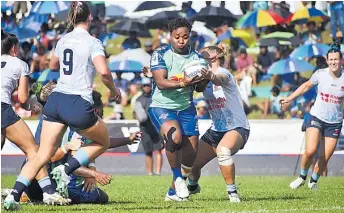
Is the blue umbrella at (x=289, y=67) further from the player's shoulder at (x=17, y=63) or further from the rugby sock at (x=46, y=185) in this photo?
the rugby sock at (x=46, y=185)

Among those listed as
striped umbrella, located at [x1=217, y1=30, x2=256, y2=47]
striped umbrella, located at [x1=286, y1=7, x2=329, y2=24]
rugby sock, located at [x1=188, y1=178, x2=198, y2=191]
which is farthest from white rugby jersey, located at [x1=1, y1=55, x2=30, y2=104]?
striped umbrella, located at [x1=217, y1=30, x2=256, y2=47]

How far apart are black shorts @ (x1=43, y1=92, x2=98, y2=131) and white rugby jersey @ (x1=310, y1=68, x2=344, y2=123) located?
5652mm

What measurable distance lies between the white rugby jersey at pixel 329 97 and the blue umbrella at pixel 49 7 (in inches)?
538

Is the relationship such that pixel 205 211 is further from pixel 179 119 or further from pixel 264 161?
pixel 264 161

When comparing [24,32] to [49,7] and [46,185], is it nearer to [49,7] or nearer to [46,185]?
[49,7]

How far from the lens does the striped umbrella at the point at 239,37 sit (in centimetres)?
2655

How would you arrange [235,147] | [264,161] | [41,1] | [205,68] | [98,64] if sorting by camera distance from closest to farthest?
[98,64] → [205,68] → [235,147] → [264,161] → [41,1]

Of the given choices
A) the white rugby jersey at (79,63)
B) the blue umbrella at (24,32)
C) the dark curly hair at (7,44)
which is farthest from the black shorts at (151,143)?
the white rugby jersey at (79,63)

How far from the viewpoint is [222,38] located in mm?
26531

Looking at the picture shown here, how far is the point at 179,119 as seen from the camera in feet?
37.8

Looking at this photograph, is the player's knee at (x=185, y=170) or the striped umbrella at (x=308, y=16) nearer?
the player's knee at (x=185, y=170)

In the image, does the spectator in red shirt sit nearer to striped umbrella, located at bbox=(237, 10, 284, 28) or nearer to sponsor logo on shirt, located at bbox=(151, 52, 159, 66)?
striped umbrella, located at bbox=(237, 10, 284, 28)

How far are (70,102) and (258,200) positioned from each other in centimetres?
327

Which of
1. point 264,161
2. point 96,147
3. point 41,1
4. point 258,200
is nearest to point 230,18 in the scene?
point 41,1
